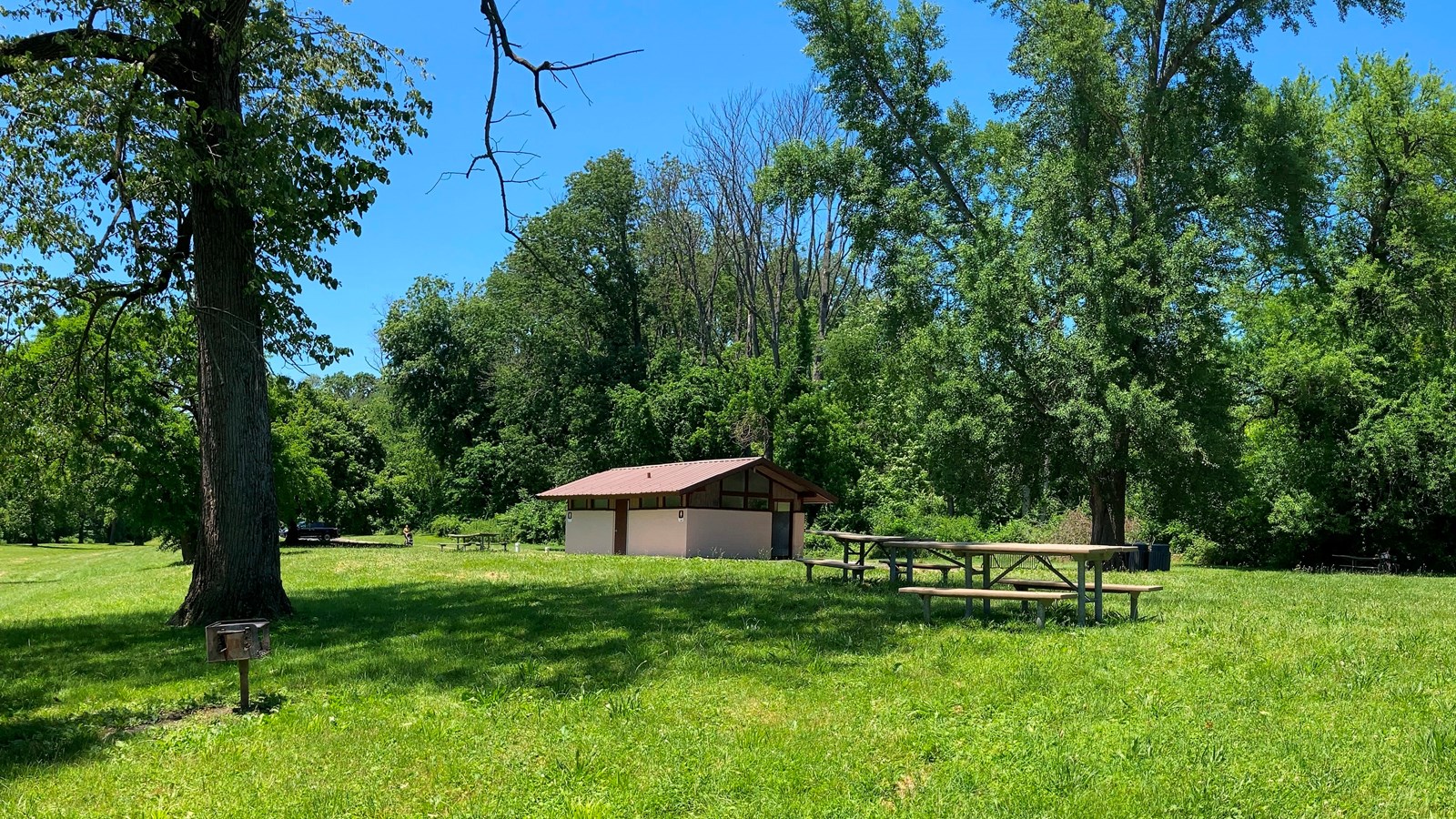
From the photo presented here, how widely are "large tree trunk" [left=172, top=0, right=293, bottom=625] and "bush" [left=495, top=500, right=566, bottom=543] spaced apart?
3273 cm

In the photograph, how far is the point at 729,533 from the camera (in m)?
30.4

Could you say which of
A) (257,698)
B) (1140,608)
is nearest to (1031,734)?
(257,698)

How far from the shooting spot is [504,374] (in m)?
51.7

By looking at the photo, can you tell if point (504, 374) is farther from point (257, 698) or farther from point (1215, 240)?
point (257, 698)

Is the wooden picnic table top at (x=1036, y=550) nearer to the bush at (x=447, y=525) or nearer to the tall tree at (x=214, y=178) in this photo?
the tall tree at (x=214, y=178)

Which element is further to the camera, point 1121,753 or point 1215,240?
point 1215,240

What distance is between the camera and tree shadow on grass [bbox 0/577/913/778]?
7.41m

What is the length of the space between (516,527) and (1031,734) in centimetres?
4151

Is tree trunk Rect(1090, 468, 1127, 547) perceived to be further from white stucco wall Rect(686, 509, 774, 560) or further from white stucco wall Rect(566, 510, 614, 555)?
white stucco wall Rect(566, 510, 614, 555)

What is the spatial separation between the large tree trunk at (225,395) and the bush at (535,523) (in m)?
32.7

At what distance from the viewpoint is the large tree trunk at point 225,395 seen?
11539 mm

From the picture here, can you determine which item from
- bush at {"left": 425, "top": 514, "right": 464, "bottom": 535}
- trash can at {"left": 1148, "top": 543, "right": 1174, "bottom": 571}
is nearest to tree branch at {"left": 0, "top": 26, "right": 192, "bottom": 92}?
trash can at {"left": 1148, "top": 543, "right": 1174, "bottom": 571}

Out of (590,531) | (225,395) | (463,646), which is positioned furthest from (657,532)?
(463,646)

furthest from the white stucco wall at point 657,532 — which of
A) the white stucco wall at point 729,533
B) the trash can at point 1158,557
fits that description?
the trash can at point 1158,557
